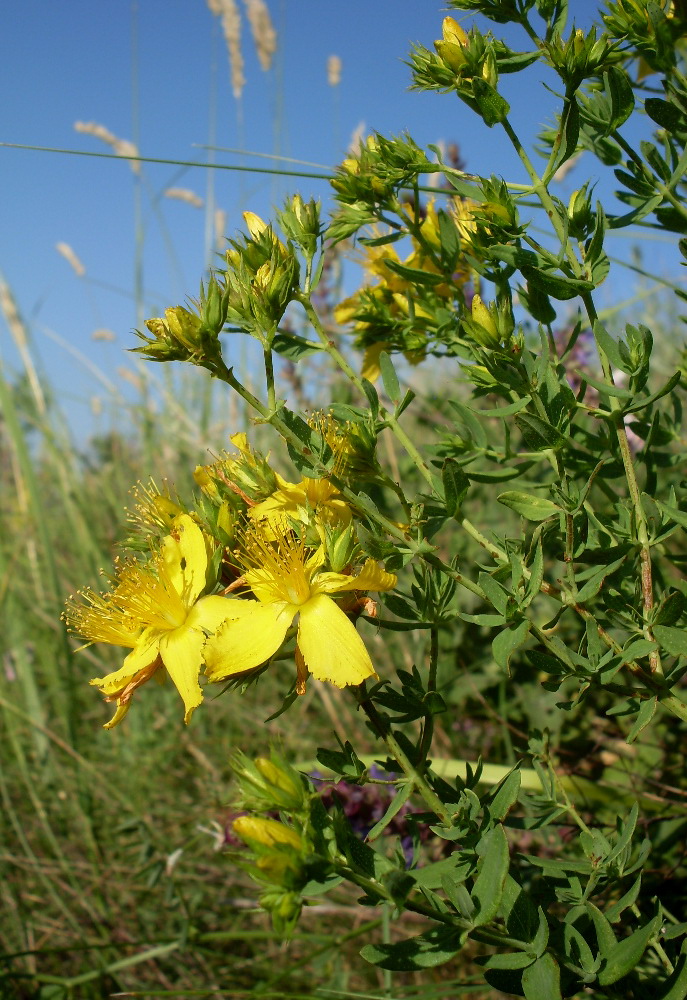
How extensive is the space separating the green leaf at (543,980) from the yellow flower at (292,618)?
0.98 ft

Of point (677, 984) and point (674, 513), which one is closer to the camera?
point (677, 984)

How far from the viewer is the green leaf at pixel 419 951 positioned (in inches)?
26.4

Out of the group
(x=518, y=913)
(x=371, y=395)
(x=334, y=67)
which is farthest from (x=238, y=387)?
(x=334, y=67)

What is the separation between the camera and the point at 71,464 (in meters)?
3.29

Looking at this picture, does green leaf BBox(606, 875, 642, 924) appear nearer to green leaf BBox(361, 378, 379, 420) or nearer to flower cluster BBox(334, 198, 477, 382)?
green leaf BBox(361, 378, 379, 420)

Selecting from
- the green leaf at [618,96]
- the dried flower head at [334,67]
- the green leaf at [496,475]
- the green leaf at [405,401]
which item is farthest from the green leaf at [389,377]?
the dried flower head at [334,67]

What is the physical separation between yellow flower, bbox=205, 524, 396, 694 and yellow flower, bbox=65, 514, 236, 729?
0.15 ft

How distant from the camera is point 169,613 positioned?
90 cm

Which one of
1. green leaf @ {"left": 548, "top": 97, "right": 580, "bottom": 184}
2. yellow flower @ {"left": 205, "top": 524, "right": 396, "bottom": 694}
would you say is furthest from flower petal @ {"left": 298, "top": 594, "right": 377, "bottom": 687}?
green leaf @ {"left": 548, "top": 97, "right": 580, "bottom": 184}

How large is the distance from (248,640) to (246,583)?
3.3 inches

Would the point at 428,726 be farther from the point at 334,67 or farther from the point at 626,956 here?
the point at 334,67

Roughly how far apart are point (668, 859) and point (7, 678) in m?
2.11

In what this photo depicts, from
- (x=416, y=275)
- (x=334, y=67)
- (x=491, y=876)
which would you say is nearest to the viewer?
(x=491, y=876)

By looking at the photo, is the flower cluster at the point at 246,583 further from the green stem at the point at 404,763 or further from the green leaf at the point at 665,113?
the green leaf at the point at 665,113
